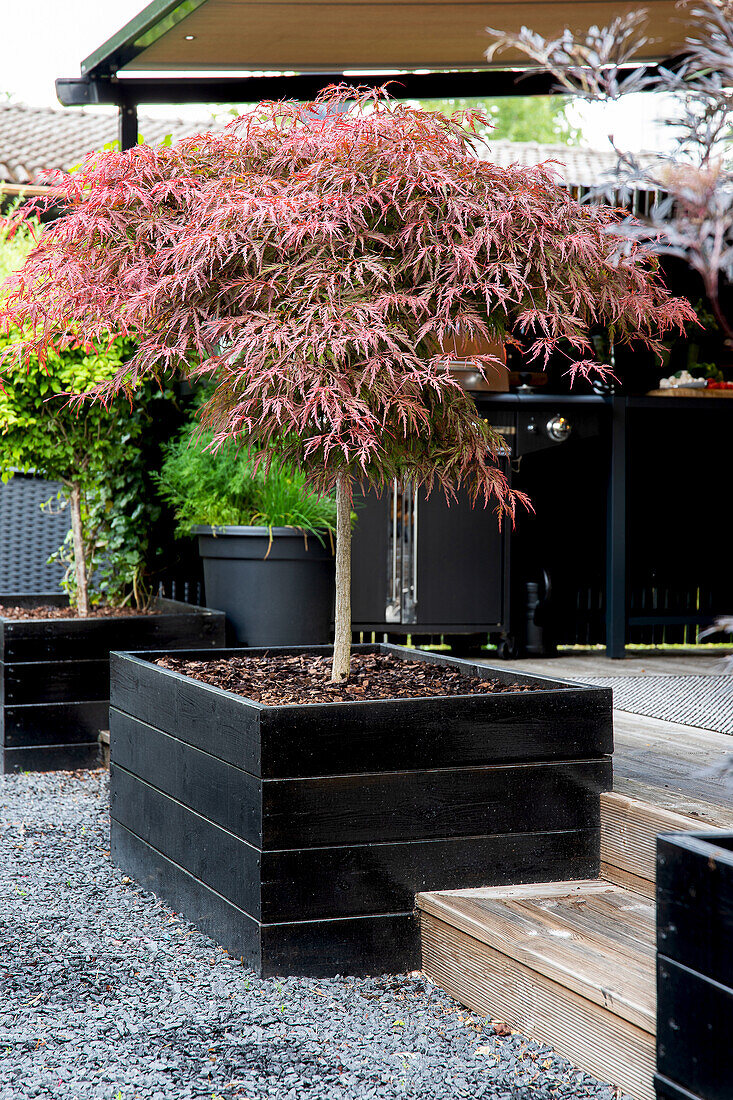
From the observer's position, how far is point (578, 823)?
2201 mm

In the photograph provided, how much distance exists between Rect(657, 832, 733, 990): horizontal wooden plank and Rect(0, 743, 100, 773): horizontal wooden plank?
9.17 feet

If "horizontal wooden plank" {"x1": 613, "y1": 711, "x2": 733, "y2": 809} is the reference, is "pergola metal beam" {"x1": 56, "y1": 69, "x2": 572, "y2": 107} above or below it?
above

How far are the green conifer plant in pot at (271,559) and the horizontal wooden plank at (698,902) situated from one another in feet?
8.76

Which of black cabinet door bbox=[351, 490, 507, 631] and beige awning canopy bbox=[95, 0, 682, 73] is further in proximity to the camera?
black cabinet door bbox=[351, 490, 507, 631]

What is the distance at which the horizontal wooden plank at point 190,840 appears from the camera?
2.04 metres

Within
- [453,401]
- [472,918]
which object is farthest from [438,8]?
[472,918]

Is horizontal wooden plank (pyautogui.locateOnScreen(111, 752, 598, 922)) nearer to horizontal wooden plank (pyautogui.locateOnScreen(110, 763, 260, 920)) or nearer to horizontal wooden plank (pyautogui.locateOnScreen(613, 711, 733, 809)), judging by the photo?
horizontal wooden plank (pyautogui.locateOnScreen(110, 763, 260, 920))

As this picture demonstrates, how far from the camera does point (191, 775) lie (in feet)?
7.58

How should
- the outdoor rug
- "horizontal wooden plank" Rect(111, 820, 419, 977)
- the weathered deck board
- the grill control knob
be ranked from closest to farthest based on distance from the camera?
"horizontal wooden plank" Rect(111, 820, 419, 977) → the outdoor rug → the weathered deck board → the grill control knob

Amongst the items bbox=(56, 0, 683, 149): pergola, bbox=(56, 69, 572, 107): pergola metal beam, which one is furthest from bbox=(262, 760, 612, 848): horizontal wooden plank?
bbox=(56, 69, 572, 107): pergola metal beam

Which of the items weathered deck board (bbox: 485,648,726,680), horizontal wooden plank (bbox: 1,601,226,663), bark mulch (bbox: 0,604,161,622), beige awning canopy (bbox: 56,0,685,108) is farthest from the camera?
weathered deck board (bbox: 485,648,726,680)

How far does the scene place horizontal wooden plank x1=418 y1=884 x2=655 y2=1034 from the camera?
1.64m

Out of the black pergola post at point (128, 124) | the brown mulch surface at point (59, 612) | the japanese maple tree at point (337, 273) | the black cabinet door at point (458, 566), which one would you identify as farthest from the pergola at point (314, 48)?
the brown mulch surface at point (59, 612)

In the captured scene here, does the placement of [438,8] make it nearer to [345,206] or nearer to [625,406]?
[345,206]
